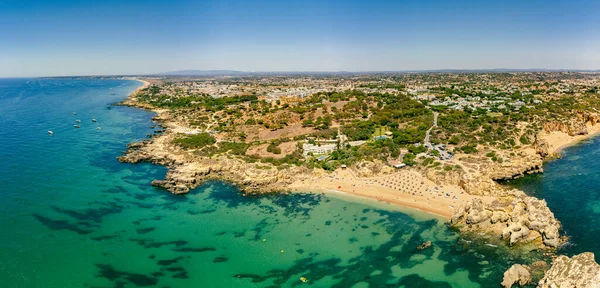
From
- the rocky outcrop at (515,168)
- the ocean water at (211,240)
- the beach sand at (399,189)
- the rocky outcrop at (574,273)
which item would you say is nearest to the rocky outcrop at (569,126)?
the rocky outcrop at (515,168)

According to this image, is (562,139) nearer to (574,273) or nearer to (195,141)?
(574,273)

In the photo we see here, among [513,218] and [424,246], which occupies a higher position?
A: [513,218]

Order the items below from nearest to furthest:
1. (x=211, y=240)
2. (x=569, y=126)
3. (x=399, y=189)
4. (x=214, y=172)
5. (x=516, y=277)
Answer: (x=516, y=277) → (x=211, y=240) → (x=399, y=189) → (x=214, y=172) → (x=569, y=126)

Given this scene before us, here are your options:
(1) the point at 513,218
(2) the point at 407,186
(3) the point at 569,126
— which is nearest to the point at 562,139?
(3) the point at 569,126

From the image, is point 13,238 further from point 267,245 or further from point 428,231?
point 428,231

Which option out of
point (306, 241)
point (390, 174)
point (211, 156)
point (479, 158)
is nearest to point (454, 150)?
point (479, 158)
